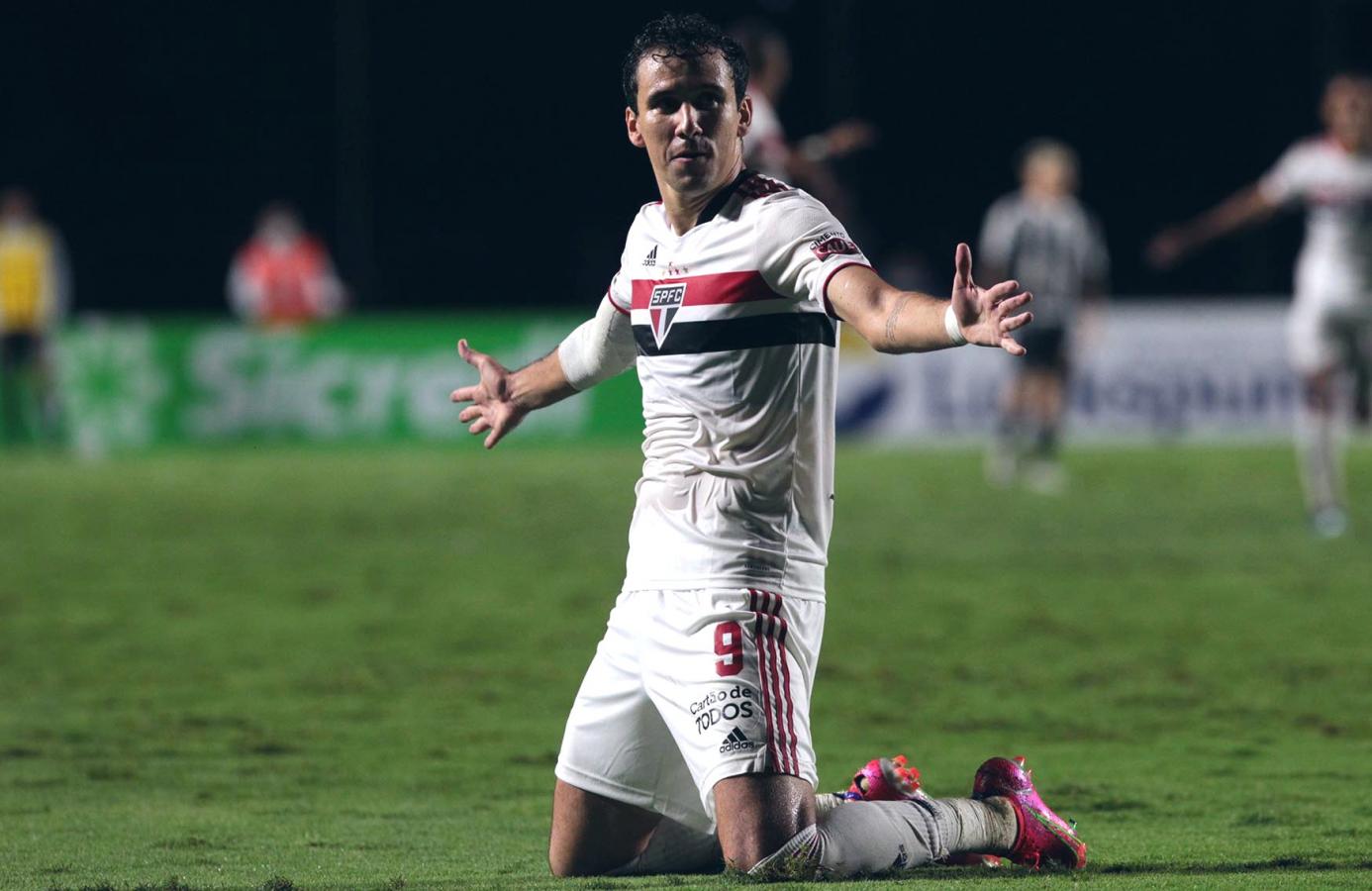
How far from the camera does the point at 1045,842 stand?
515 cm

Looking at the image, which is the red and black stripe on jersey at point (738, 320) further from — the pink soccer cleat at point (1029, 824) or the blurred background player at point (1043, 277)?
the blurred background player at point (1043, 277)

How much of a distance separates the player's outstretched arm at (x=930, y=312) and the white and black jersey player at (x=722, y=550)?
0.16ft

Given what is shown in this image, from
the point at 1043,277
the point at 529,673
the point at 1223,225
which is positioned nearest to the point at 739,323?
the point at 529,673

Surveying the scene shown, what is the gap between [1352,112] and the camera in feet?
40.9

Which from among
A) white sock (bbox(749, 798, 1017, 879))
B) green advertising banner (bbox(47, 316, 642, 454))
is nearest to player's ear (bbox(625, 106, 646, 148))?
white sock (bbox(749, 798, 1017, 879))

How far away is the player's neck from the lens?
5.09m

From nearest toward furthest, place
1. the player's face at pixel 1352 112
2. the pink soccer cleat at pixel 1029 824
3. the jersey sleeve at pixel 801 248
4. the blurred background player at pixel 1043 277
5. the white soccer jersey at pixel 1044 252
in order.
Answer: the jersey sleeve at pixel 801 248 < the pink soccer cleat at pixel 1029 824 < the player's face at pixel 1352 112 < the blurred background player at pixel 1043 277 < the white soccer jersey at pixel 1044 252

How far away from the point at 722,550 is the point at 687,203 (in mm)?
834

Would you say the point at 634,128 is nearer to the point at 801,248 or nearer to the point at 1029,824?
the point at 801,248

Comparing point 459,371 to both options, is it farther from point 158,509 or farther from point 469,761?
point 469,761

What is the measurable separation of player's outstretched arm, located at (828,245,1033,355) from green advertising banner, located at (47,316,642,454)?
1591cm

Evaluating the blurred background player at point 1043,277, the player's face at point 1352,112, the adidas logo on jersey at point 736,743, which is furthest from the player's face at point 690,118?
the blurred background player at point 1043,277

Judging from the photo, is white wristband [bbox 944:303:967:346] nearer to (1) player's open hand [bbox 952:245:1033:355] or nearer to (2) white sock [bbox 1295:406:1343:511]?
(1) player's open hand [bbox 952:245:1033:355]

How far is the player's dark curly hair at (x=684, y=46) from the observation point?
505cm
